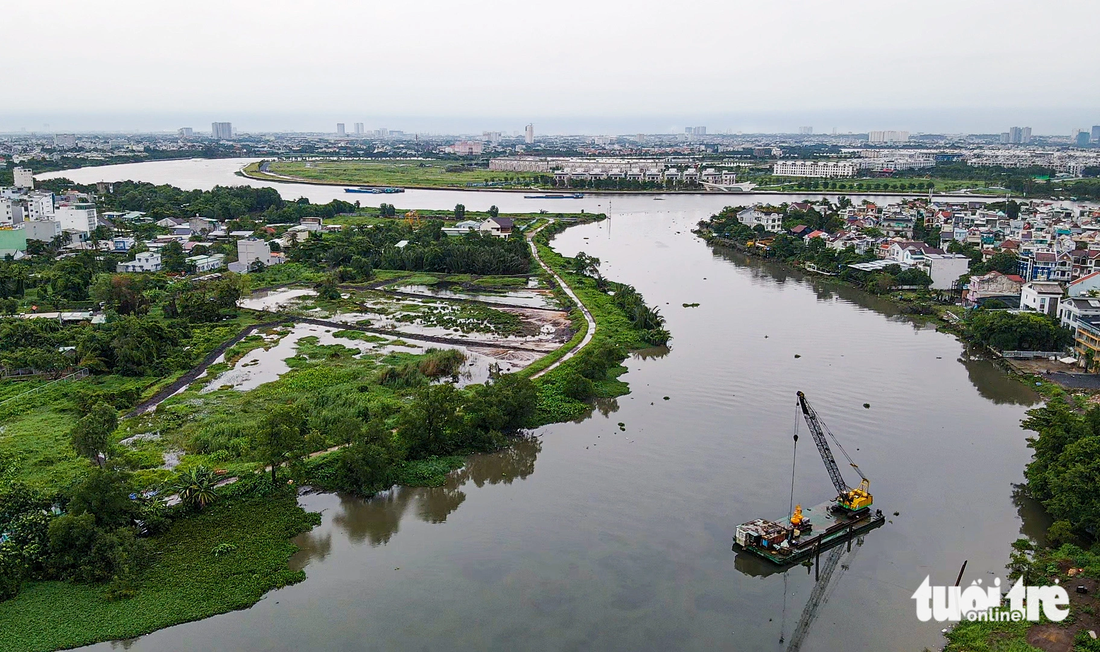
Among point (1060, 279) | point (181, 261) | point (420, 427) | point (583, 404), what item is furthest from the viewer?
point (181, 261)

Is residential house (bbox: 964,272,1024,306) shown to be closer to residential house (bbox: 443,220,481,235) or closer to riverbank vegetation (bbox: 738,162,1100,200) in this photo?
residential house (bbox: 443,220,481,235)

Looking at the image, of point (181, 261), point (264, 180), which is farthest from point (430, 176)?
point (181, 261)

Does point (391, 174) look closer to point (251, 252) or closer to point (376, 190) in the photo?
point (376, 190)

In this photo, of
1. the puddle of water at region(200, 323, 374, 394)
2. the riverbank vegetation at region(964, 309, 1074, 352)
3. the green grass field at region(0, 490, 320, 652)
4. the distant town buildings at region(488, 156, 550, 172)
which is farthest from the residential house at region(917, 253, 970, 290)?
the distant town buildings at region(488, 156, 550, 172)

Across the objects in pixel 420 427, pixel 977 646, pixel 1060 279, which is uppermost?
pixel 1060 279

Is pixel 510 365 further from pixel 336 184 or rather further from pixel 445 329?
pixel 336 184

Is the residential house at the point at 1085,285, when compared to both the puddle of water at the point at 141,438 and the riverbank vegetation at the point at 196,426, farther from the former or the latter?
the puddle of water at the point at 141,438

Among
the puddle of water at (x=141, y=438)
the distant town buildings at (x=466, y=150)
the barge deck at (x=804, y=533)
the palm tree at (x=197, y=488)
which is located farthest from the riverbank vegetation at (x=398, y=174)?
the barge deck at (x=804, y=533)
